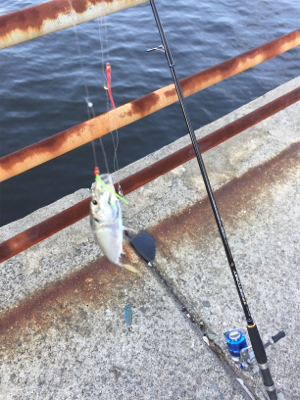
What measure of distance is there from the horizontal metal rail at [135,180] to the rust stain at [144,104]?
13.4 inches

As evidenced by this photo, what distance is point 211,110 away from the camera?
6773 mm

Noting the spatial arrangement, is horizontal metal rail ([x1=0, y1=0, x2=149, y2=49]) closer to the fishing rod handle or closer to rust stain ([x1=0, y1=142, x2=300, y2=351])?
rust stain ([x1=0, y1=142, x2=300, y2=351])

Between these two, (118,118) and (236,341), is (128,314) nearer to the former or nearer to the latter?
(236,341)

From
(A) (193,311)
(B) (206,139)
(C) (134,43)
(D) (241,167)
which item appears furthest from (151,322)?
(C) (134,43)

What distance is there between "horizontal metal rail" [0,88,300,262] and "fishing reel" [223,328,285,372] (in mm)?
1061

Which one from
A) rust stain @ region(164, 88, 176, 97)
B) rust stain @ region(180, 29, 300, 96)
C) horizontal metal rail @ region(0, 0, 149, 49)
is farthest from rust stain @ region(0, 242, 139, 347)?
horizontal metal rail @ region(0, 0, 149, 49)

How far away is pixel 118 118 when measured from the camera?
89.6 inches

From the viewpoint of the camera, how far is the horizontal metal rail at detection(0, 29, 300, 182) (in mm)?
2020

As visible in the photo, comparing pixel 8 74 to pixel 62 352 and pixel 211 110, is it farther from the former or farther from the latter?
pixel 62 352

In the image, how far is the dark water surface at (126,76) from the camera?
5355mm

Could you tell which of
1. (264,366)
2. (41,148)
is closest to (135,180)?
(41,148)

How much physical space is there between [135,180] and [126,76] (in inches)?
224

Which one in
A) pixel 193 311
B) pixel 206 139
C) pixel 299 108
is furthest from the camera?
pixel 299 108

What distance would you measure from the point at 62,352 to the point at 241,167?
7.11 feet
